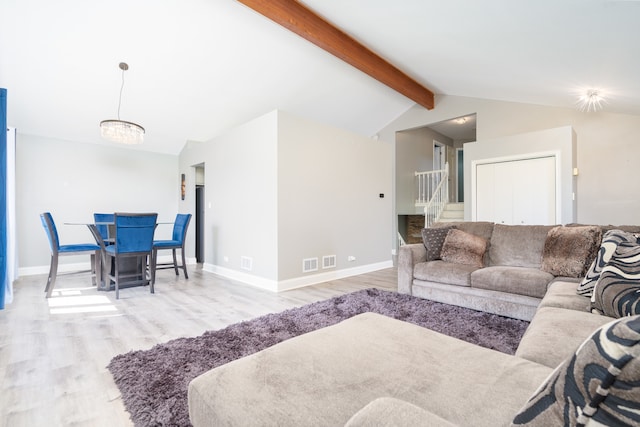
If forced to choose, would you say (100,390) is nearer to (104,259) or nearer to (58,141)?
(104,259)

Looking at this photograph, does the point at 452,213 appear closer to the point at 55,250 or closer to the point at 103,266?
the point at 103,266

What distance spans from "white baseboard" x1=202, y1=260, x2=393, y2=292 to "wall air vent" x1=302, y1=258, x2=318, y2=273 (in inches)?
3.8

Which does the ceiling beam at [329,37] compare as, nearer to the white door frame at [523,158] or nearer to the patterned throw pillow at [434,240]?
the white door frame at [523,158]

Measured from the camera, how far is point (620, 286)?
5.05 ft

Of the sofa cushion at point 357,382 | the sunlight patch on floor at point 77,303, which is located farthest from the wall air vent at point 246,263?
the sofa cushion at point 357,382

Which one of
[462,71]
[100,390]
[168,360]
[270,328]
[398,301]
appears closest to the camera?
[100,390]

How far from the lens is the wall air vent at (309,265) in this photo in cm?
427

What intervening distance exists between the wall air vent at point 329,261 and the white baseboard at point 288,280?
0.10m

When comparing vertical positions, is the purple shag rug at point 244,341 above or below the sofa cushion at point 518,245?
below

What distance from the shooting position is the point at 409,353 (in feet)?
3.58

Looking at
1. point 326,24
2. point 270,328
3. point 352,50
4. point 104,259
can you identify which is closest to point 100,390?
point 270,328

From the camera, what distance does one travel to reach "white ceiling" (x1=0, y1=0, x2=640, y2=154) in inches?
117

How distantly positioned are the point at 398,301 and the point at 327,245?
1590mm

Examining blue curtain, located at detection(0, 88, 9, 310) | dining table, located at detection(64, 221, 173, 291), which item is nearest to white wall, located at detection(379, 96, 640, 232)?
dining table, located at detection(64, 221, 173, 291)
